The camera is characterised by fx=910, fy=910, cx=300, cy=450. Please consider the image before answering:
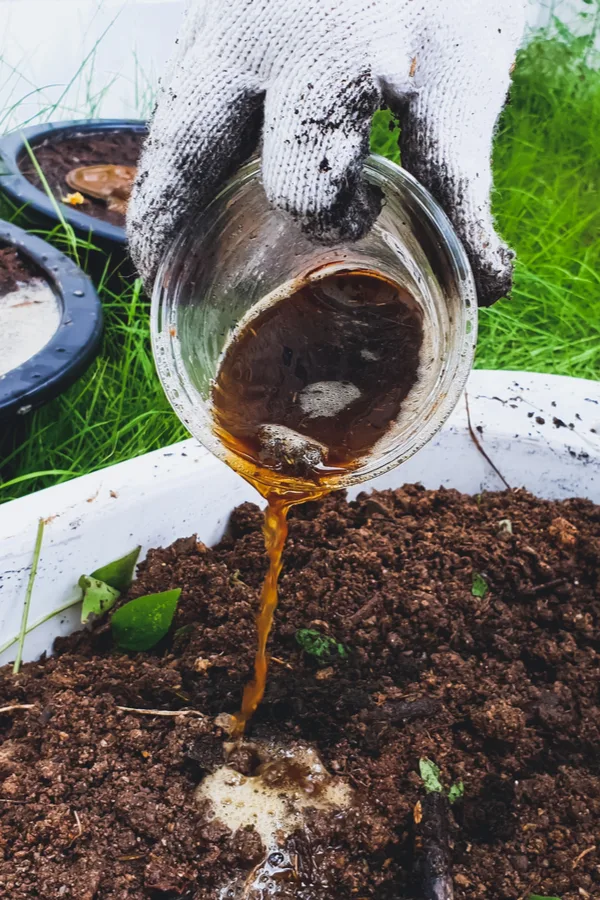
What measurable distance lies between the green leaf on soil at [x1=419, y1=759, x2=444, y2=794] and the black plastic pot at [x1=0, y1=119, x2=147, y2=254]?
137 cm

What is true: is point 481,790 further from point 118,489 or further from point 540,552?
point 118,489

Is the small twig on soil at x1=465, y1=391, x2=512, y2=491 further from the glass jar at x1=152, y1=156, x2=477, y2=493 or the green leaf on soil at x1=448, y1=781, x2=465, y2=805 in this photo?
the green leaf on soil at x1=448, y1=781, x2=465, y2=805

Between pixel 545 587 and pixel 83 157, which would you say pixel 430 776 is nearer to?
pixel 545 587

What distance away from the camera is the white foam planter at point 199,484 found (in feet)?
3.97

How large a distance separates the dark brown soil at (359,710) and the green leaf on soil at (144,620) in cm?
3

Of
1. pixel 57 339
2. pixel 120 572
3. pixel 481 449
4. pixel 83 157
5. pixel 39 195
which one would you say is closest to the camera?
pixel 120 572

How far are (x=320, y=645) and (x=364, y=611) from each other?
0.08 m

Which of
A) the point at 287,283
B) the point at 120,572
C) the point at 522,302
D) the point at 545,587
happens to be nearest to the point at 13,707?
the point at 120,572

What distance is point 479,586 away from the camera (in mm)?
1361

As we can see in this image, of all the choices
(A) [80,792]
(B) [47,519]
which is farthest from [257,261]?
(A) [80,792]

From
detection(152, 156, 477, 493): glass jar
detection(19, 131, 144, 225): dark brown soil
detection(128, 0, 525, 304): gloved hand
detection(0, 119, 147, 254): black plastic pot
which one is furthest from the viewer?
detection(19, 131, 144, 225): dark brown soil

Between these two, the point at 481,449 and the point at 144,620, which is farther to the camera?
the point at 481,449

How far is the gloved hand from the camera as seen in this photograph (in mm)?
782

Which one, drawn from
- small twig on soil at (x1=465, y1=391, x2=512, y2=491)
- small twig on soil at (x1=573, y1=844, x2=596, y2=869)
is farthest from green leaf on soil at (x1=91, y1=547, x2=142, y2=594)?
small twig on soil at (x1=573, y1=844, x2=596, y2=869)
